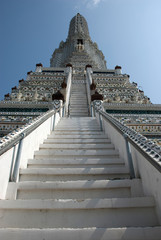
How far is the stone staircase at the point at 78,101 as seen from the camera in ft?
25.1

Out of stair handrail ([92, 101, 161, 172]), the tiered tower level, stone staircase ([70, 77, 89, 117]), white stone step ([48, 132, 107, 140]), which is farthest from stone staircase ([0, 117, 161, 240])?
stone staircase ([70, 77, 89, 117])

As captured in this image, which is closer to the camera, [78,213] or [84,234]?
[84,234]

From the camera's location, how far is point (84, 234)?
137 centimetres

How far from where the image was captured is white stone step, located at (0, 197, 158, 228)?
1551 mm

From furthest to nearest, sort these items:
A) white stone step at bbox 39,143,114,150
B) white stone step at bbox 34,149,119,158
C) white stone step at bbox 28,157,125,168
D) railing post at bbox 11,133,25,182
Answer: white stone step at bbox 39,143,114,150 < white stone step at bbox 34,149,119,158 < white stone step at bbox 28,157,125,168 < railing post at bbox 11,133,25,182

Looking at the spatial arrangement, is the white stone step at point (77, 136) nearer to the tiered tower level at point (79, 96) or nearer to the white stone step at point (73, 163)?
the white stone step at point (73, 163)

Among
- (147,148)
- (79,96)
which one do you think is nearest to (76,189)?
(147,148)

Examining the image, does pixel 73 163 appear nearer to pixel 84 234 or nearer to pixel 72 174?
pixel 72 174

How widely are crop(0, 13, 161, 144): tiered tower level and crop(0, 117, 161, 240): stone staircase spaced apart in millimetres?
3175

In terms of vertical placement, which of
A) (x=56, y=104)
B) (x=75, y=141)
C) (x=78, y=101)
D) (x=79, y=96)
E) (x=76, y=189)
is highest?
(x=79, y=96)

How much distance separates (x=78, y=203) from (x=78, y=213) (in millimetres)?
88

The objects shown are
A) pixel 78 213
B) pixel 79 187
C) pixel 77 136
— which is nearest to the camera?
pixel 78 213

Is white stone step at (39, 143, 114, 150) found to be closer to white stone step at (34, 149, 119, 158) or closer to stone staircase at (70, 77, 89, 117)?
white stone step at (34, 149, 119, 158)

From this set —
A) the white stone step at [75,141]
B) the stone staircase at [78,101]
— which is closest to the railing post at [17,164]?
the white stone step at [75,141]
